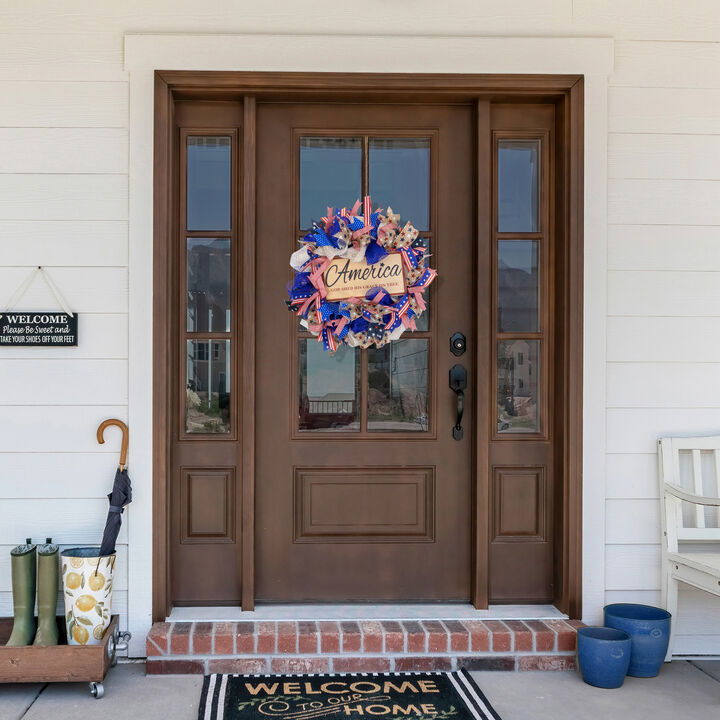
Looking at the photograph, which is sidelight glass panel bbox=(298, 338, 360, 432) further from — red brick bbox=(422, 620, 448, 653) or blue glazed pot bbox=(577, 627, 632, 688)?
blue glazed pot bbox=(577, 627, 632, 688)

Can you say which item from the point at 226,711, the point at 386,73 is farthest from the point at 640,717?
the point at 386,73

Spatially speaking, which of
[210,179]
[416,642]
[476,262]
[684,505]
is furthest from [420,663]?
[210,179]

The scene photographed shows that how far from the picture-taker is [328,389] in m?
3.12

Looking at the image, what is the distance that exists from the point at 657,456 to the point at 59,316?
2.43 m

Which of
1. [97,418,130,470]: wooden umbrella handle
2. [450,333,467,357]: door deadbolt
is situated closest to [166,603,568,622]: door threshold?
[97,418,130,470]: wooden umbrella handle

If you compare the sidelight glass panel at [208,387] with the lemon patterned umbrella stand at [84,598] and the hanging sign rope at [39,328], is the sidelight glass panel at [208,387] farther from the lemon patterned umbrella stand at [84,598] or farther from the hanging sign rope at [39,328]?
the lemon patterned umbrella stand at [84,598]

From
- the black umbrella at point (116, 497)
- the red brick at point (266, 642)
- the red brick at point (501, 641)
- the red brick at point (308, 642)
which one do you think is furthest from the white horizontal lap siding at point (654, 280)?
the black umbrella at point (116, 497)

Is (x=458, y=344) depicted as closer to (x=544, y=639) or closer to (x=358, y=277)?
(x=358, y=277)

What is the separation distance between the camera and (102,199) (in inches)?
116

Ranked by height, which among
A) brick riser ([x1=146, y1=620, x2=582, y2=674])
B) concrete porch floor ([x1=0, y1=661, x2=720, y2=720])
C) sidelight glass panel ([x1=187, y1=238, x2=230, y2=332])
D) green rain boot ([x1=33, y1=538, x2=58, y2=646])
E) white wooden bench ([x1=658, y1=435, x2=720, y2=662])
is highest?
sidelight glass panel ([x1=187, y1=238, x2=230, y2=332])

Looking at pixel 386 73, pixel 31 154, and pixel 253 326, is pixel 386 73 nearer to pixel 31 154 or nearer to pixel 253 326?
pixel 253 326

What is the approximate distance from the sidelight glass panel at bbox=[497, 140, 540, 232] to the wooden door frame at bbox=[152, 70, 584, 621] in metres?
0.10

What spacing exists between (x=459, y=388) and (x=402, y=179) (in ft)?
2.95

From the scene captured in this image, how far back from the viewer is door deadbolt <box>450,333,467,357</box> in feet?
10.2
